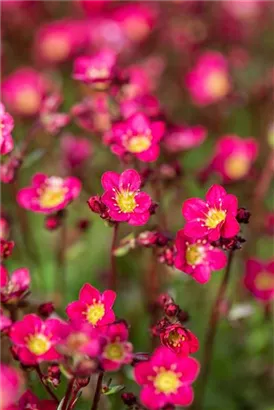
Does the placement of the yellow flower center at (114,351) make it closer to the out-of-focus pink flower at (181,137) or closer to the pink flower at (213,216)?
the pink flower at (213,216)

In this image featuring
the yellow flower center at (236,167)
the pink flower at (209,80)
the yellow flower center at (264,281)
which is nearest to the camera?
the yellow flower center at (264,281)

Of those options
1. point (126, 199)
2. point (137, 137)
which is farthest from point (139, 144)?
point (126, 199)

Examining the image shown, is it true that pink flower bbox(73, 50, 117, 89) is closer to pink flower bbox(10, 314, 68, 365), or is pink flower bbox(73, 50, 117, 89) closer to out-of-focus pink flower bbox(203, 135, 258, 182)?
out-of-focus pink flower bbox(203, 135, 258, 182)

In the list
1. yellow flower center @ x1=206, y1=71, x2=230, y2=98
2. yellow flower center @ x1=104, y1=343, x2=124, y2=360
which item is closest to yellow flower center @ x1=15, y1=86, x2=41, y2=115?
yellow flower center @ x1=206, y1=71, x2=230, y2=98

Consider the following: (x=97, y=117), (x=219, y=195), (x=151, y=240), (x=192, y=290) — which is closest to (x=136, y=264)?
(x=192, y=290)

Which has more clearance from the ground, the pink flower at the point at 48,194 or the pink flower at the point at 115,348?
the pink flower at the point at 115,348

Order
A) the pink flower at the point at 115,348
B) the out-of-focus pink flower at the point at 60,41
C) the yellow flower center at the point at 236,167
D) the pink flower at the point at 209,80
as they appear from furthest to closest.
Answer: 1. the out-of-focus pink flower at the point at 60,41
2. the pink flower at the point at 209,80
3. the yellow flower center at the point at 236,167
4. the pink flower at the point at 115,348

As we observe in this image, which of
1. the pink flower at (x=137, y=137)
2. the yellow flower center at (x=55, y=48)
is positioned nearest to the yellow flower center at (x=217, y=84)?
the yellow flower center at (x=55, y=48)
